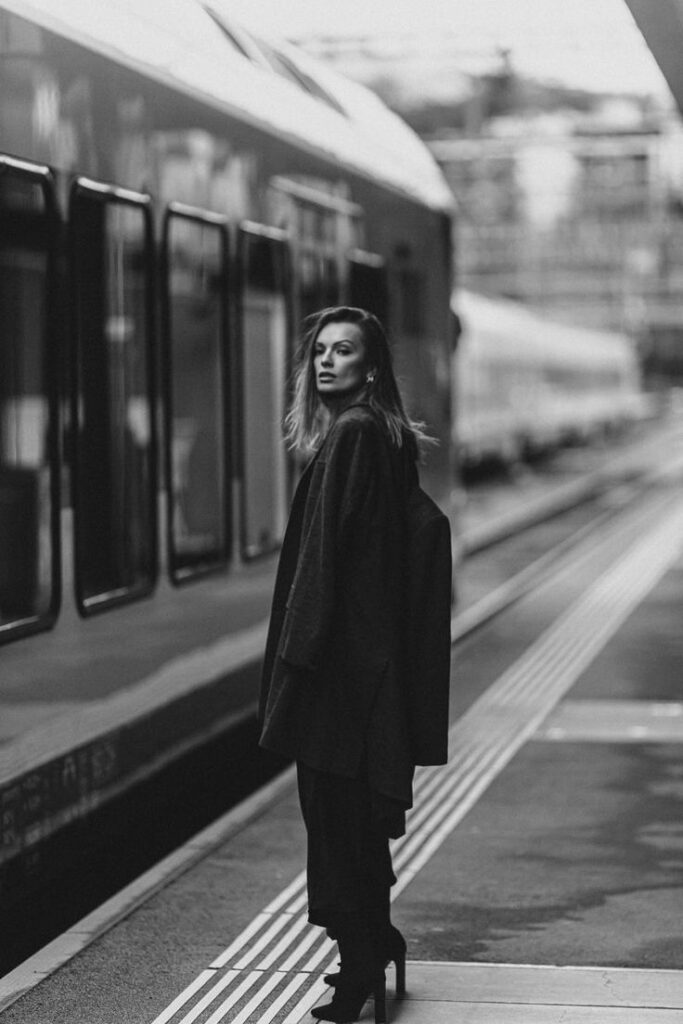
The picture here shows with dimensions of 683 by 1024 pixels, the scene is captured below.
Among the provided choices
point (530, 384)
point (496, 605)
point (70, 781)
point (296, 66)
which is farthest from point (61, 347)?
point (530, 384)

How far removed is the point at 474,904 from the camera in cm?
618

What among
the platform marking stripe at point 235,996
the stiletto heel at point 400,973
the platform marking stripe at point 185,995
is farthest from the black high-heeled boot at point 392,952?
the platform marking stripe at point 185,995

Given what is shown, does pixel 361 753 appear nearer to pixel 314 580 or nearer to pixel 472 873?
pixel 314 580

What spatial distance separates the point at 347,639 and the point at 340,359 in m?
0.64

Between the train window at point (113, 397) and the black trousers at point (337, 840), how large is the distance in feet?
5.57

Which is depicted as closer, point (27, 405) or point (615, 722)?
point (27, 405)

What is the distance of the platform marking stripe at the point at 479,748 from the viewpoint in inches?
220

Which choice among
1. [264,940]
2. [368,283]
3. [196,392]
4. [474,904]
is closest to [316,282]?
[368,283]

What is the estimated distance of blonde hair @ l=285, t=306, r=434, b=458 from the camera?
4.83 metres

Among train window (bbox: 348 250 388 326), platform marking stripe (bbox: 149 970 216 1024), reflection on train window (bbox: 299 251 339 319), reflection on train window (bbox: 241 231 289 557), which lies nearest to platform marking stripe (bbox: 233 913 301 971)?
platform marking stripe (bbox: 149 970 216 1024)

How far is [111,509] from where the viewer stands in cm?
665

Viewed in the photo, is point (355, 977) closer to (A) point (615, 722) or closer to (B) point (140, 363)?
(B) point (140, 363)

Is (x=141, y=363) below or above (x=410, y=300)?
below

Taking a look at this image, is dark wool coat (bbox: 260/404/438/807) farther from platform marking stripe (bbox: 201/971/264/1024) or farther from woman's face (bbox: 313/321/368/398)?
platform marking stripe (bbox: 201/971/264/1024)
